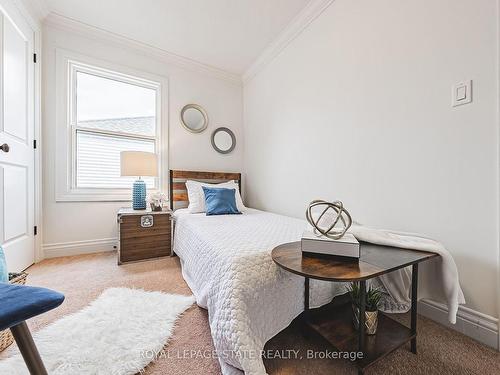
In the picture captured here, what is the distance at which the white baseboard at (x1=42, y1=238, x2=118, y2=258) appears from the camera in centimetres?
229

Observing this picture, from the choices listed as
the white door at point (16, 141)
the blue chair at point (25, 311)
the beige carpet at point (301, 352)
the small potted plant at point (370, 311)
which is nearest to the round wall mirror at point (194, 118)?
the white door at point (16, 141)

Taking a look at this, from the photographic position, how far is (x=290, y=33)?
7.82 ft

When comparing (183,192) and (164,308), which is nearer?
(164,308)

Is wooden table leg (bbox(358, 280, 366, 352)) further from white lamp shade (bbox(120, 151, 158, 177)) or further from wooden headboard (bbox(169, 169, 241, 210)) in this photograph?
wooden headboard (bbox(169, 169, 241, 210))

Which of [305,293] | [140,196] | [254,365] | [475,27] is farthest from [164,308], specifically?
[475,27]

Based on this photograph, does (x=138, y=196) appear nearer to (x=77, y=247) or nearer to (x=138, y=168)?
(x=138, y=168)

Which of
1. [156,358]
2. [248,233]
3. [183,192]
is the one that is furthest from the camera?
→ [183,192]

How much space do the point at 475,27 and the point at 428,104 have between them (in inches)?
15.7

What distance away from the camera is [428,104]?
1.33 m

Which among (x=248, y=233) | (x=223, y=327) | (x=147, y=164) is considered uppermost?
(x=147, y=164)

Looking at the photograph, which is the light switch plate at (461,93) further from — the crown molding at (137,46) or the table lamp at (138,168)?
the crown molding at (137,46)

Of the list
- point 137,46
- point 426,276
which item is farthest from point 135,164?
point 426,276

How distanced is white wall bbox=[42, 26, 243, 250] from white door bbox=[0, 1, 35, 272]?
0.69 ft

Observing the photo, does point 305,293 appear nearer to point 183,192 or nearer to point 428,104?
point 428,104
